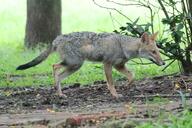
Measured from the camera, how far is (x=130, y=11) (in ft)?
74.9

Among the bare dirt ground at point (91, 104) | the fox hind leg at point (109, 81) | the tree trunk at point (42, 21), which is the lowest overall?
the bare dirt ground at point (91, 104)

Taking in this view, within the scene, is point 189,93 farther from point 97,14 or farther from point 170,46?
point 97,14

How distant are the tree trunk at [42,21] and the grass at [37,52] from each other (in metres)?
0.53

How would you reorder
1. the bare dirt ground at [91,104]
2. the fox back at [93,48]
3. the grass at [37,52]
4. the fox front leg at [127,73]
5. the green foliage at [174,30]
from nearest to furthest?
1. the bare dirt ground at [91,104]
2. the fox back at [93,48]
3. the fox front leg at [127,73]
4. the green foliage at [174,30]
5. the grass at [37,52]

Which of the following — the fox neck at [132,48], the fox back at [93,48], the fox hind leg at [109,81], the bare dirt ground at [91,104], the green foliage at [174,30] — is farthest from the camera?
the green foliage at [174,30]

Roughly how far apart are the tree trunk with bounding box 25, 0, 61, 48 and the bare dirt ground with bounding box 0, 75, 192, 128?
7.57 meters

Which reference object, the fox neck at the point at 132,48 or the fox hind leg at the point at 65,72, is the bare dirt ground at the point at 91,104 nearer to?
the fox hind leg at the point at 65,72

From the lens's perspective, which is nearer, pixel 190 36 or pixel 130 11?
pixel 190 36

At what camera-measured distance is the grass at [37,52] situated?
39.9 feet

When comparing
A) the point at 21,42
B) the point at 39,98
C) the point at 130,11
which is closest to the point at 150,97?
the point at 39,98

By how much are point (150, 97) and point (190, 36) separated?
2591 mm

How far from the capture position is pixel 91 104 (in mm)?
7754

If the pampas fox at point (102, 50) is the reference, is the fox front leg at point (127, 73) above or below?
below

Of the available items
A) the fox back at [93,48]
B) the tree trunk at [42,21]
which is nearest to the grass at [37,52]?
the tree trunk at [42,21]
